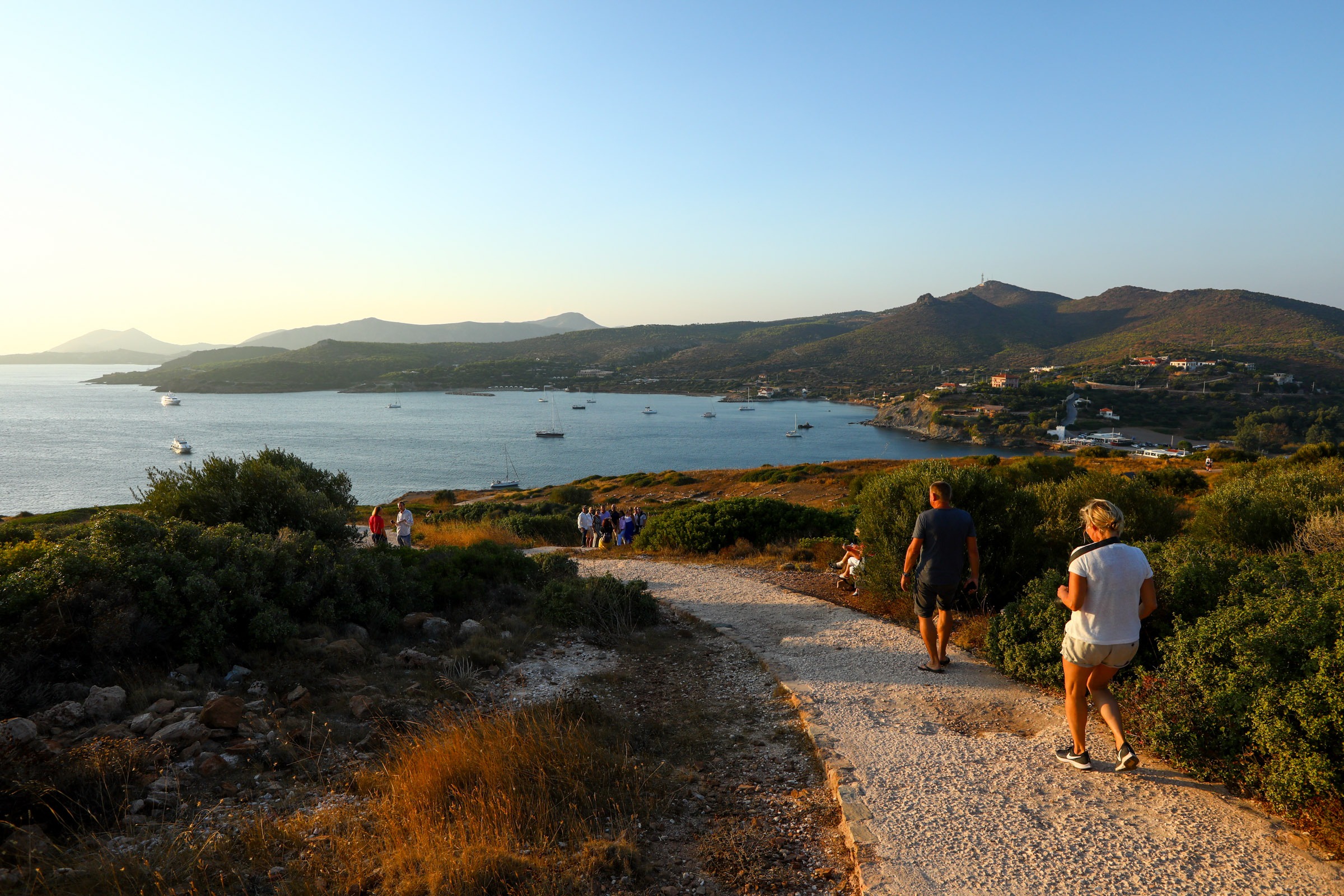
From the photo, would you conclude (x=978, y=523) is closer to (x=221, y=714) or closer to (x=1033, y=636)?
(x=1033, y=636)

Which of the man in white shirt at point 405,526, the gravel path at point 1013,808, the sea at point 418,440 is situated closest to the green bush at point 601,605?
the gravel path at point 1013,808

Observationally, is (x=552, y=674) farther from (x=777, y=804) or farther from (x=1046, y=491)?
(x=1046, y=491)

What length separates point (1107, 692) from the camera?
13.2 ft

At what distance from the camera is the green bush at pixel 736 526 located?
49.2 feet

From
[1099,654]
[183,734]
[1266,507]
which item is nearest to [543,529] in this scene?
→ [183,734]


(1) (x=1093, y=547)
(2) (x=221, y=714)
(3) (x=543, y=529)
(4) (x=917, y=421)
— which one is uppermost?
(1) (x=1093, y=547)

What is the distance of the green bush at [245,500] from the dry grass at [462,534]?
16.2 feet

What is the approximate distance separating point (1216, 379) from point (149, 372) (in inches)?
9451

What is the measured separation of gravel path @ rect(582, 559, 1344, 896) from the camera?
308 centimetres

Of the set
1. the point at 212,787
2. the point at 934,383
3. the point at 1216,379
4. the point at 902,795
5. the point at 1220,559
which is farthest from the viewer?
the point at 934,383

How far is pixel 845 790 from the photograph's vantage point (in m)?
3.90

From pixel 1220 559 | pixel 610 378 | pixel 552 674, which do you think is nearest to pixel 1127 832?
pixel 1220 559

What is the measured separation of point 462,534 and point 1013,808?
15.5 meters

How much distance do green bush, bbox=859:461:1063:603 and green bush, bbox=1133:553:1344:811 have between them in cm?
328
